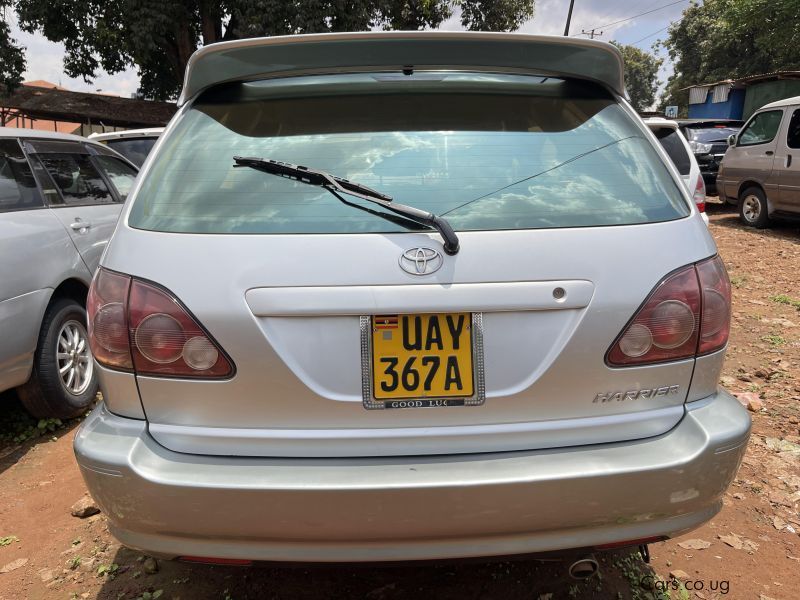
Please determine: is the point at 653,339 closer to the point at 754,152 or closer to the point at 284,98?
the point at 284,98

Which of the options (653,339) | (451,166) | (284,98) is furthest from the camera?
(284,98)

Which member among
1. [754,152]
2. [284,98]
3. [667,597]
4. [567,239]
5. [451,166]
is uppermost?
[284,98]

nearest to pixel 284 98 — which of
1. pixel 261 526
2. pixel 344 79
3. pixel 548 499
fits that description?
pixel 344 79

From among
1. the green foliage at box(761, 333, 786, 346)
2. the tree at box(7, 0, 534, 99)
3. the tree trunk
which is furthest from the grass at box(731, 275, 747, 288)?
the tree trunk

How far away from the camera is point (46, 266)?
3393mm

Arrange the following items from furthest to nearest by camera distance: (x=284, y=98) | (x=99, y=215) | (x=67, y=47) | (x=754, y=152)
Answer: (x=67, y=47) < (x=754, y=152) < (x=99, y=215) < (x=284, y=98)

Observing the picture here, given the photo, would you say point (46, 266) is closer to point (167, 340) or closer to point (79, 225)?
point (79, 225)

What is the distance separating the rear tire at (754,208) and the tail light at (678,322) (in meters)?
9.10

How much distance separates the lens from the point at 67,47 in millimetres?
17250

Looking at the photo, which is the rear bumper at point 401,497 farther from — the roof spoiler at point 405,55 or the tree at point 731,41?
the tree at point 731,41

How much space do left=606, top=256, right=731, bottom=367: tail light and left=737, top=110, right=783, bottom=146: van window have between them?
914 centimetres

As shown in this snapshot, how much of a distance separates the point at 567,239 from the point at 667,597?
1391 millimetres

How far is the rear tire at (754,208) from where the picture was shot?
31.1 feet

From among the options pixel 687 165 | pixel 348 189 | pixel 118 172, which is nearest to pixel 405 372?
pixel 348 189
